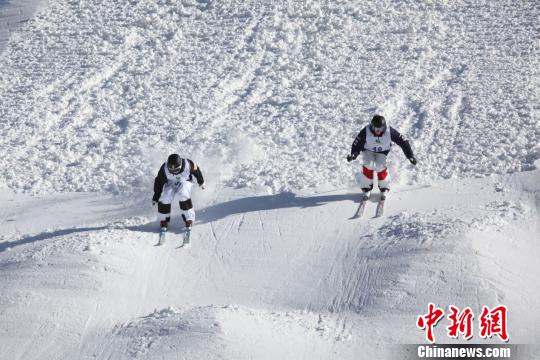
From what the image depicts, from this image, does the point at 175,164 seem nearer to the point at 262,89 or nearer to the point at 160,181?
the point at 160,181

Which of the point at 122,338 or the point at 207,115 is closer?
the point at 122,338

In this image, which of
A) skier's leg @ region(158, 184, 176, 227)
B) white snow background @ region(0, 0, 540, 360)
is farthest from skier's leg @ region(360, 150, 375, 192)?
skier's leg @ region(158, 184, 176, 227)

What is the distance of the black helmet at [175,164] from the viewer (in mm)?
10883

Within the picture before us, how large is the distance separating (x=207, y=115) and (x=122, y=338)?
20.9ft

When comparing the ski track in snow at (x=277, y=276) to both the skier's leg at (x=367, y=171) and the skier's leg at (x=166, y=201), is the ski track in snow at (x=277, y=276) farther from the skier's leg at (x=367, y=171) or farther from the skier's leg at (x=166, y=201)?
the skier's leg at (x=166, y=201)

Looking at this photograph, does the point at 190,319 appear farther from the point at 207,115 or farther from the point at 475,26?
the point at 475,26

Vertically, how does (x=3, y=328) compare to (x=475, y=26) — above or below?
below

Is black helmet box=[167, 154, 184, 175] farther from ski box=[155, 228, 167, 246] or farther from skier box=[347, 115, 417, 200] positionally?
skier box=[347, 115, 417, 200]

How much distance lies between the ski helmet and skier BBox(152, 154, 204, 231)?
271 centimetres

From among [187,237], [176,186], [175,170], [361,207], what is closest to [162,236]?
[187,237]

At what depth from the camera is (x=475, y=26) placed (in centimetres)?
1705

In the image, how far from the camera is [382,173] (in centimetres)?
1161

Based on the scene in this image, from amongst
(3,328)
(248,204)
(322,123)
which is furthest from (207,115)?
(3,328)

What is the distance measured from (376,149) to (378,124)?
1.62ft
